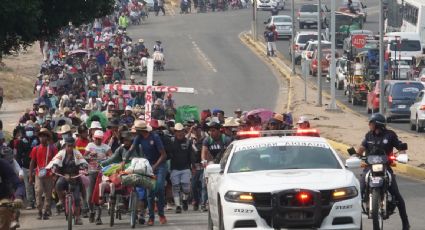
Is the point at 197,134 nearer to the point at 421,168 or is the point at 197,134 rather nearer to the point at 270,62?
the point at 421,168

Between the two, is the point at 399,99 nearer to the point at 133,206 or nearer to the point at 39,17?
the point at 39,17

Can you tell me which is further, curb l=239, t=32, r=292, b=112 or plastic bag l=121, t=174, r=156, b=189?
curb l=239, t=32, r=292, b=112

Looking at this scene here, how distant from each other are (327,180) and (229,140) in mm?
7912

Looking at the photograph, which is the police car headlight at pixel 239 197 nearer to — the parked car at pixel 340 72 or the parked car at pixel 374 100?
the parked car at pixel 374 100

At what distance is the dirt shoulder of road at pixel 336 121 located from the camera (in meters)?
39.6

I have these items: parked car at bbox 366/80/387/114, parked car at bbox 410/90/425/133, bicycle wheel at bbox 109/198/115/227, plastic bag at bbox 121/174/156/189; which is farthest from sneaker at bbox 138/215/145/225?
parked car at bbox 366/80/387/114

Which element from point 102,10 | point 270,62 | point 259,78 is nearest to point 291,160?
point 102,10

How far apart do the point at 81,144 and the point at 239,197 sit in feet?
27.3

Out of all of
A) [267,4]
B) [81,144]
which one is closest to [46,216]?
[81,144]

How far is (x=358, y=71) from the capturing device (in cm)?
5784

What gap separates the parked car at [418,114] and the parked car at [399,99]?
2315mm

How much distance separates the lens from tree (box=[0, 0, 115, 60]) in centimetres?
2598

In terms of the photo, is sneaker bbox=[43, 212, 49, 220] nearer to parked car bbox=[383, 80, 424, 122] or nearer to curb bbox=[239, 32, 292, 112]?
parked car bbox=[383, 80, 424, 122]

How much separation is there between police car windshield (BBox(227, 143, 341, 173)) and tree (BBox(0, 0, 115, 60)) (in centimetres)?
882
